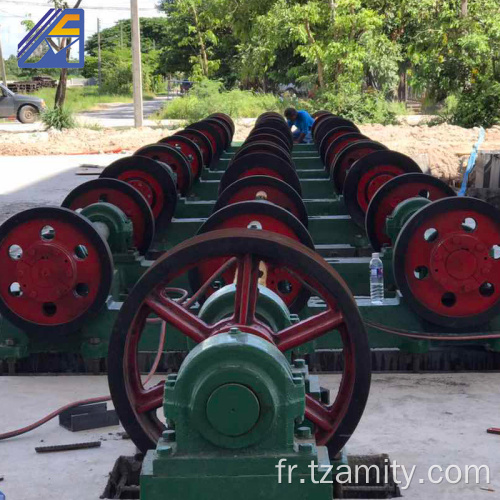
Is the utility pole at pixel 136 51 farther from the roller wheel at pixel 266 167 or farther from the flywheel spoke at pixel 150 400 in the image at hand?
the flywheel spoke at pixel 150 400

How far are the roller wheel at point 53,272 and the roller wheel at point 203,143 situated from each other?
7.99 meters

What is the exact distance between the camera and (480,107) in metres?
24.7

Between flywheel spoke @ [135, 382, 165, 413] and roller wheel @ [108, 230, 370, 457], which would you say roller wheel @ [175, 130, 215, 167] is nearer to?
flywheel spoke @ [135, 382, 165, 413]

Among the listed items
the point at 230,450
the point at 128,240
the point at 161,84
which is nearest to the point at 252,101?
the point at 128,240

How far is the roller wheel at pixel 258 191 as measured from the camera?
745cm

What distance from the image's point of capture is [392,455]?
499cm

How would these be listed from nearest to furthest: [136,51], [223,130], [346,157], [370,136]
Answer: [346,157], [223,130], [370,136], [136,51]

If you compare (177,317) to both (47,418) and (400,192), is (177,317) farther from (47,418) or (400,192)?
(400,192)

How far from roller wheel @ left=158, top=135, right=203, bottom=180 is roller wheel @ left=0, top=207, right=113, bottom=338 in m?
6.35

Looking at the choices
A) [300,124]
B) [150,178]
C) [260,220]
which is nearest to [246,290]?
[260,220]

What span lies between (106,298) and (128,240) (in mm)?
1280

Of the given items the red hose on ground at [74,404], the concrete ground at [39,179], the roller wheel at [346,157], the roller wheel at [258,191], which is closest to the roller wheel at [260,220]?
the red hose on ground at [74,404]

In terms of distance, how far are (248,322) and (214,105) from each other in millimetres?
27621

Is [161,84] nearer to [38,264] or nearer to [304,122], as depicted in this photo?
[304,122]
